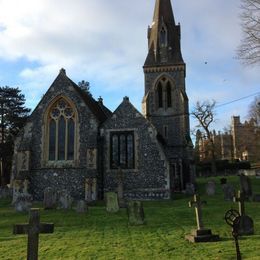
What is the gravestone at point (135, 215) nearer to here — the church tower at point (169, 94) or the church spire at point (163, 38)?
the church tower at point (169, 94)

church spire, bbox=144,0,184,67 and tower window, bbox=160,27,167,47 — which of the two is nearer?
church spire, bbox=144,0,184,67

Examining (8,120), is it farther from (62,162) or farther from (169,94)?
(62,162)

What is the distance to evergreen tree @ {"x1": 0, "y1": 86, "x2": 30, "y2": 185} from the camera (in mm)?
40125

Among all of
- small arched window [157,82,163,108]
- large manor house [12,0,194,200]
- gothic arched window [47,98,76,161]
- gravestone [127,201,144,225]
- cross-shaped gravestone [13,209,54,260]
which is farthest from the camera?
small arched window [157,82,163,108]

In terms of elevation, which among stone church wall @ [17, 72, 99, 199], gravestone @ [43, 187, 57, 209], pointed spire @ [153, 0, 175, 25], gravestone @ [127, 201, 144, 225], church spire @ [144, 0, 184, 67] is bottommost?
gravestone @ [127, 201, 144, 225]

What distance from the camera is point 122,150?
23672mm

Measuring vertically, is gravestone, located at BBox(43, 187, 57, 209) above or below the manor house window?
below

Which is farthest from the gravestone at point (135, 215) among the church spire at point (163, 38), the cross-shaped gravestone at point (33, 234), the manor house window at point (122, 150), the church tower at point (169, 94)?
the church spire at point (163, 38)

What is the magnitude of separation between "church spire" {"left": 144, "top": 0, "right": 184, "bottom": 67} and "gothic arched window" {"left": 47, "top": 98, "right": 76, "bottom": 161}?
12006 mm

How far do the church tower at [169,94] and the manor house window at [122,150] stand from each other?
24.6 feet

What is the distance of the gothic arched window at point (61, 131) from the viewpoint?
2384 cm

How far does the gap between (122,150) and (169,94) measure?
11506mm

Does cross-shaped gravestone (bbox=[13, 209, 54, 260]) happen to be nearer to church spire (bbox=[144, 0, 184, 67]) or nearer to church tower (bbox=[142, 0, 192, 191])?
church tower (bbox=[142, 0, 192, 191])

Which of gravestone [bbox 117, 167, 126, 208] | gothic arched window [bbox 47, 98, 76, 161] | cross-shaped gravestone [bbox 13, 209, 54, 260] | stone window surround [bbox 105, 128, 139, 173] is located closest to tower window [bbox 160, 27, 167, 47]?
stone window surround [bbox 105, 128, 139, 173]
